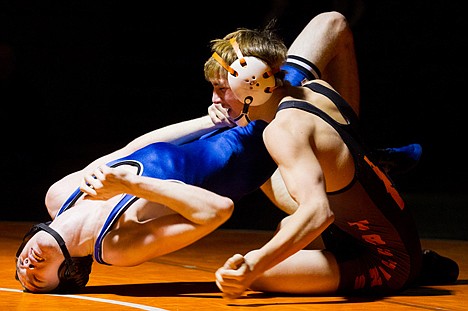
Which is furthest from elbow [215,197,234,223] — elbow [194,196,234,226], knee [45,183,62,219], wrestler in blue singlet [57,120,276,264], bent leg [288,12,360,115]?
bent leg [288,12,360,115]

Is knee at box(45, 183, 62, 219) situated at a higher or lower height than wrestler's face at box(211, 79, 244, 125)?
lower

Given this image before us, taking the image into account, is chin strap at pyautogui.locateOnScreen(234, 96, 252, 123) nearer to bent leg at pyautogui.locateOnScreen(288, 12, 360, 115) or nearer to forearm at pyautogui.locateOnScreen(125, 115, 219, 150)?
forearm at pyautogui.locateOnScreen(125, 115, 219, 150)

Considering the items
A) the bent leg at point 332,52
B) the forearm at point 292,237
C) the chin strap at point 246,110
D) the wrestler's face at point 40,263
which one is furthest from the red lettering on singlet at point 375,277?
the wrestler's face at point 40,263

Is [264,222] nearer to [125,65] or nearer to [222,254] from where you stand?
[222,254]

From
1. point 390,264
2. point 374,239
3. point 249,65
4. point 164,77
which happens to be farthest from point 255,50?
point 164,77

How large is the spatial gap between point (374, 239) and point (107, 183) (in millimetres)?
875

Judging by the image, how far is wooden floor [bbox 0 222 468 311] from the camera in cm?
328

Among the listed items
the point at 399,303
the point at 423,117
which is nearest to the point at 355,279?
the point at 399,303

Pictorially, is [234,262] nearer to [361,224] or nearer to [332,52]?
[361,224]

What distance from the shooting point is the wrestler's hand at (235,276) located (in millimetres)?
2945

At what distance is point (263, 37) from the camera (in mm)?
3461

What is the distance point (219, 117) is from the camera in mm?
3836

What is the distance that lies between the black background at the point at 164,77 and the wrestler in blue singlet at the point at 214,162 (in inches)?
97.8

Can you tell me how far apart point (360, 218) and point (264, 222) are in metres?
2.44
